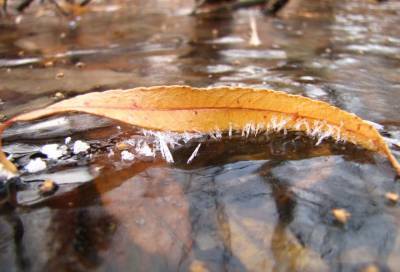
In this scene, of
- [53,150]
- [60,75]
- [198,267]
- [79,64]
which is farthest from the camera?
[79,64]

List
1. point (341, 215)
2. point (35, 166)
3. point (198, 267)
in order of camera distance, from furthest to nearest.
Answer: point (35, 166) < point (341, 215) < point (198, 267)

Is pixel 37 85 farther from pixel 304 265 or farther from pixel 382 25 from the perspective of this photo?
pixel 382 25

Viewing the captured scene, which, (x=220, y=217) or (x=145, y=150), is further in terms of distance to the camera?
(x=145, y=150)

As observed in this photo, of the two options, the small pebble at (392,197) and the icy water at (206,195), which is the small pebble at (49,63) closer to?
the icy water at (206,195)

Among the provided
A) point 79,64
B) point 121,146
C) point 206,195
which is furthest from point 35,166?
point 79,64

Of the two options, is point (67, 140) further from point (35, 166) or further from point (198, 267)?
point (198, 267)

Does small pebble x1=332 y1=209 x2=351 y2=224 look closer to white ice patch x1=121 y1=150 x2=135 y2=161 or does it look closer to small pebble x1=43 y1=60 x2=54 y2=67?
white ice patch x1=121 y1=150 x2=135 y2=161

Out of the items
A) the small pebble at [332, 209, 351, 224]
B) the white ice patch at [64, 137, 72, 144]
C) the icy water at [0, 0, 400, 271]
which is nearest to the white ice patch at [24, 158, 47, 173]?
the icy water at [0, 0, 400, 271]

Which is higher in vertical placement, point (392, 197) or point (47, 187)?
point (47, 187)
